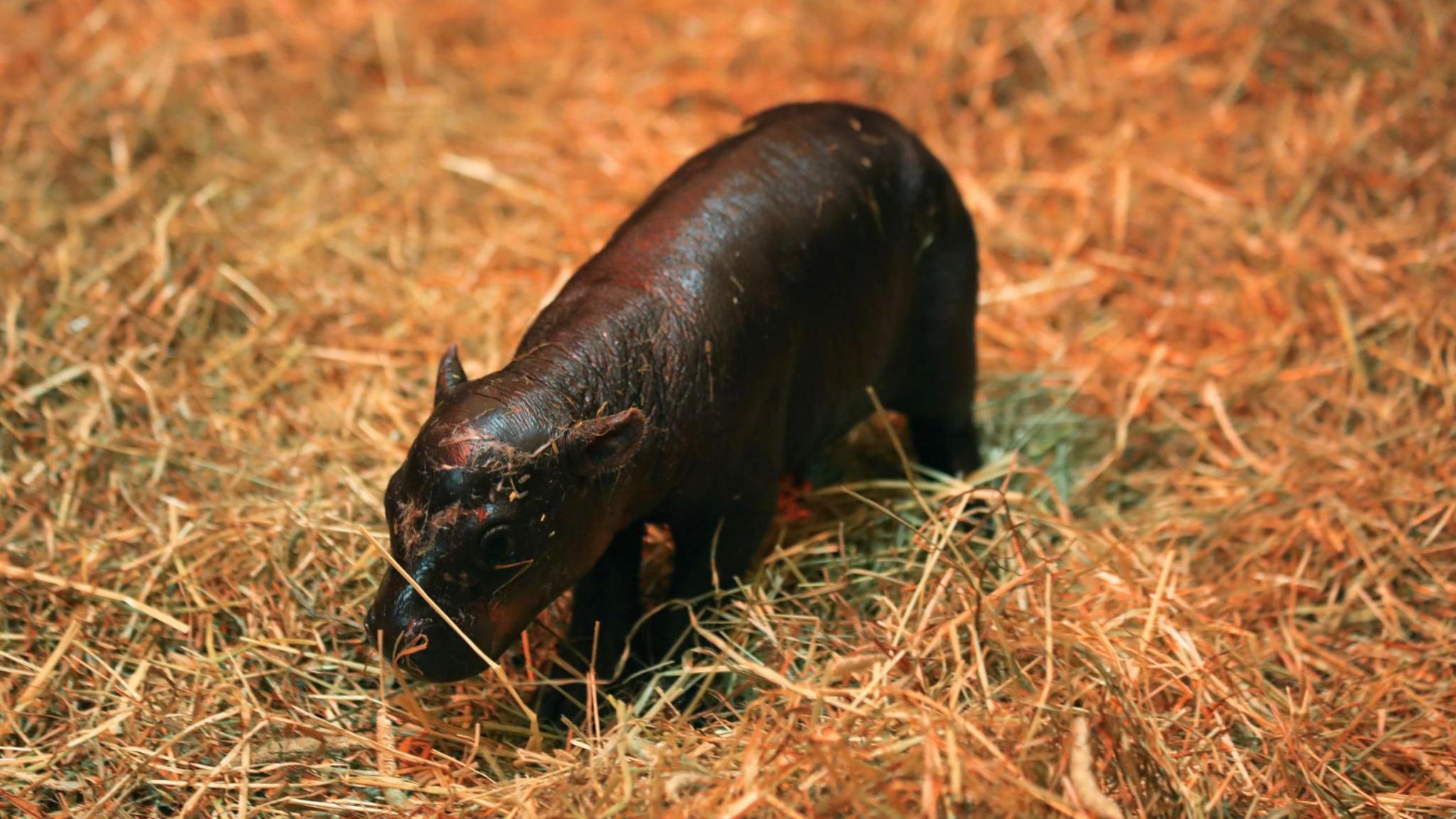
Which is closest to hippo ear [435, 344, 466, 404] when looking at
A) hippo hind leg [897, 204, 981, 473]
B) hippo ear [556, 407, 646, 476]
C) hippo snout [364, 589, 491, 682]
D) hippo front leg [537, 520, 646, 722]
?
hippo ear [556, 407, 646, 476]

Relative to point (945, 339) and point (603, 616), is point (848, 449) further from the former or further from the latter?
point (603, 616)

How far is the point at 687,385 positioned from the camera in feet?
10.5

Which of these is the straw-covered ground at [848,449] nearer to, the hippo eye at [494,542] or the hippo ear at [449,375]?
the hippo eye at [494,542]

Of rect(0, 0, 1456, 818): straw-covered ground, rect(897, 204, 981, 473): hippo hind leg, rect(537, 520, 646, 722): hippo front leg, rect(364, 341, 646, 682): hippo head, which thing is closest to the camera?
rect(364, 341, 646, 682): hippo head

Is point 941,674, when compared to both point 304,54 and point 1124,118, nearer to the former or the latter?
point 1124,118

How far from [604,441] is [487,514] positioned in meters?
0.31

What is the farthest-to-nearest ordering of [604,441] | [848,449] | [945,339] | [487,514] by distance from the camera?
[848,449] < [945,339] < [604,441] < [487,514]

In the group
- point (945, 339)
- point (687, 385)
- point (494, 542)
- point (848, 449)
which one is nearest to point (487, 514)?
point (494, 542)

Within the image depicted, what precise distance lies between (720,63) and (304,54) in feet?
6.54

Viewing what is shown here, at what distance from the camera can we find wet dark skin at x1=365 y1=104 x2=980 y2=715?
2.90 m

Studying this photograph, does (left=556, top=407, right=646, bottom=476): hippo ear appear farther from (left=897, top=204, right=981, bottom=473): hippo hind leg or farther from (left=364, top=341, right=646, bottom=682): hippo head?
(left=897, top=204, right=981, bottom=473): hippo hind leg

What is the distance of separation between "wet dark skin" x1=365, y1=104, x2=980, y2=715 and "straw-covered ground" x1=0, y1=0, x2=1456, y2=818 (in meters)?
0.26

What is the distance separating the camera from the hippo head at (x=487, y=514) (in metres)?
2.84

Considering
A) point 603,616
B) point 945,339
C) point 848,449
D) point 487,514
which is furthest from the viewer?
point 848,449
